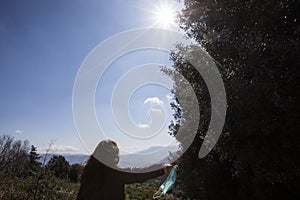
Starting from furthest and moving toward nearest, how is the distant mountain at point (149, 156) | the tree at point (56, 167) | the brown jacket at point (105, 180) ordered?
the tree at point (56, 167) < the distant mountain at point (149, 156) < the brown jacket at point (105, 180)

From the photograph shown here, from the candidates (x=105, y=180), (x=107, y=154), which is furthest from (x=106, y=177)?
(x=107, y=154)

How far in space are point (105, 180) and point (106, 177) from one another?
0.12 ft

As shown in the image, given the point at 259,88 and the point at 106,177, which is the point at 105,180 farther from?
the point at 259,88

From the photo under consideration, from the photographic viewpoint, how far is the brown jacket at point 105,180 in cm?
316

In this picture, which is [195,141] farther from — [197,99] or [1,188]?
[1,188]

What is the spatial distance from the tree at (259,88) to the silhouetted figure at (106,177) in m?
4.05

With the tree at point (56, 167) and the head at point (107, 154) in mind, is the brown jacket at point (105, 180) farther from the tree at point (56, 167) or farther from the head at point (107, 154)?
the tree at point (56, 167)

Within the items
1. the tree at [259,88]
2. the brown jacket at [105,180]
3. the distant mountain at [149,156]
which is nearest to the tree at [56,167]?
the distant mountain at [149,156]

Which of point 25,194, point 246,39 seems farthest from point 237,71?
point 25,194

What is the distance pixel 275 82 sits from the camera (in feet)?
20.3

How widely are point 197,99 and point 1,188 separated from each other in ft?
23.9

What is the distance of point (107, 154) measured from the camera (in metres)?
3.25

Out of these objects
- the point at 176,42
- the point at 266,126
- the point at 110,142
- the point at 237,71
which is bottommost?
the point at 110,142

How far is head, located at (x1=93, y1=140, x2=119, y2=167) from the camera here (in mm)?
3236
